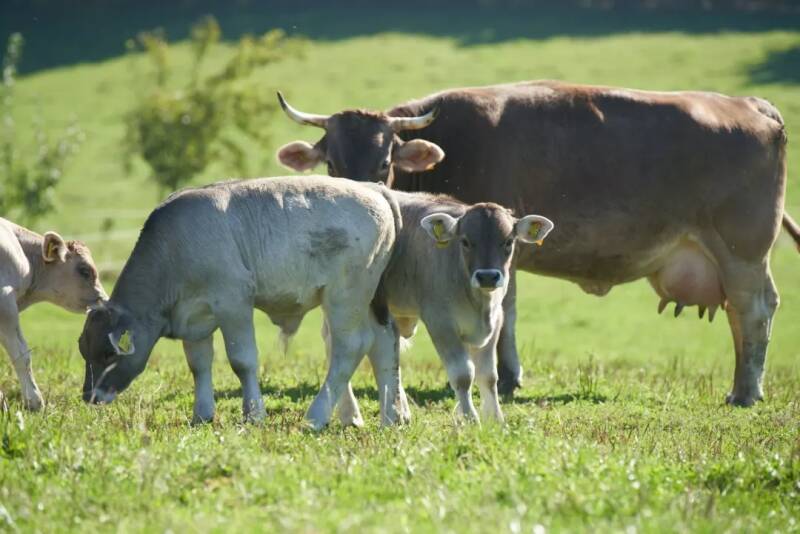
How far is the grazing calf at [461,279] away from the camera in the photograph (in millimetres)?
9500

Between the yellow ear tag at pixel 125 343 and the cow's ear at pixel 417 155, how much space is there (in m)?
3.76

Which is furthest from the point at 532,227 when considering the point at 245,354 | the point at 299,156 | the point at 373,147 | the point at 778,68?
the point at 778,68

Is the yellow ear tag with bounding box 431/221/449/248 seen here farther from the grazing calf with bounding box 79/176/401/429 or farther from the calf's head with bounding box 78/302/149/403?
the calf's head with bounding box 78/302/149/403

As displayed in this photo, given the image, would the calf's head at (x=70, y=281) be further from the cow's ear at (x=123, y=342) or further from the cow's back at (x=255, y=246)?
the cow's ear at (x=123, y=342)

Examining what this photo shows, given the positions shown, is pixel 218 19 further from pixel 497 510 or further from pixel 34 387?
pixel 497 510

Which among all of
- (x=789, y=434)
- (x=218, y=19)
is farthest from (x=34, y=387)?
(x=218, y=19)

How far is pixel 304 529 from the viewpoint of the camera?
6.23 metres

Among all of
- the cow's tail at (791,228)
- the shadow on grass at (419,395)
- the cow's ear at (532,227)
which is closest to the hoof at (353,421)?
the shadow on grass at (419,395)

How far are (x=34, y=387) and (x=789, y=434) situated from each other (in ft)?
19.4

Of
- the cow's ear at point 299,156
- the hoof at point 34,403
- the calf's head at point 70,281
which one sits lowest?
the hoof at point 34,403

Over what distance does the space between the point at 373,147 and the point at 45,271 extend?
3155 mm

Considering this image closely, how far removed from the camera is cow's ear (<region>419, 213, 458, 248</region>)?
9602 millimetres

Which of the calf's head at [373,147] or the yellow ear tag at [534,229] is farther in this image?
the calf's head at [373,147]

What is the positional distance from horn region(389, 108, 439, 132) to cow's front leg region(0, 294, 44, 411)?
12.6 feet
